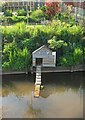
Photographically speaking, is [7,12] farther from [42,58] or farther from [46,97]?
[46,97]

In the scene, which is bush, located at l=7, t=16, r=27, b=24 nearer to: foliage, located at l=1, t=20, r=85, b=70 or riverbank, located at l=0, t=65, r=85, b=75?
foliage, located at l=1, t=20, r=85, b=70

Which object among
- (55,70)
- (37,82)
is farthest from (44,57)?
(37,82)

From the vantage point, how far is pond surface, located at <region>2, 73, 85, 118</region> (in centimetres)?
221

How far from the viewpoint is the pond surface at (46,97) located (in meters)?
2.21

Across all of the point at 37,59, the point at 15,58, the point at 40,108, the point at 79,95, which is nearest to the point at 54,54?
the point at 37,59

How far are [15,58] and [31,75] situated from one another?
28 cm

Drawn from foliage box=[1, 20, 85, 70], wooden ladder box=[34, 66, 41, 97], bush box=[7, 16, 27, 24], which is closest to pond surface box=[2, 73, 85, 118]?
wooden ladder box=[34, 66, 41, 97]

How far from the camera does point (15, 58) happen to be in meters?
3.15

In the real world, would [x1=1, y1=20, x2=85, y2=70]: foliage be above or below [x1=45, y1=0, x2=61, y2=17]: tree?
below

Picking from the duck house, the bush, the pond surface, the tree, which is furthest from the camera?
the bush

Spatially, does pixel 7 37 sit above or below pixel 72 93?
above

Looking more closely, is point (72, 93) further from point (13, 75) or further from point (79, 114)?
point (13, 75)

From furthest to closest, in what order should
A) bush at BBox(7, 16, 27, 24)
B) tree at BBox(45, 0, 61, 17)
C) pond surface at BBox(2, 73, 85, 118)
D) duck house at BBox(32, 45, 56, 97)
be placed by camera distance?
bush at BBox(7, 16, 27, 24)
tree at BBox(45, 0, 61, 17)
duck house at BBox(32, 45, 56, 97)
pond surface at BBox(2, 73, 85, 118)

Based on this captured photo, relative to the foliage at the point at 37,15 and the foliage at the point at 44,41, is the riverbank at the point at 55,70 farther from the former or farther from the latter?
the foliage at the point at 37,15
